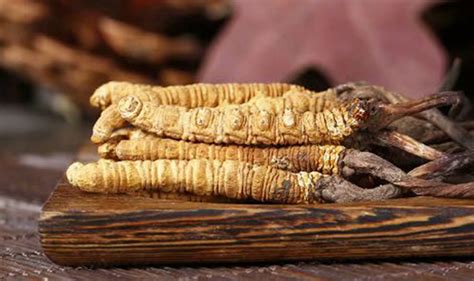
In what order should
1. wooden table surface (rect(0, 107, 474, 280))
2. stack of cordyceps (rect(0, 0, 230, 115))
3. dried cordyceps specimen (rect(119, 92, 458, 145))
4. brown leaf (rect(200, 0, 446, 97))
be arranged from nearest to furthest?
wooden table surface (rect(0, 107, 474, 280)) → dried cordyceps specimen (rect(119, 92, 458, 145)) → brown leaf (rect(200, 0, 446, 97)) → stack of cordyceps (rect(0, 0, 230, 115))

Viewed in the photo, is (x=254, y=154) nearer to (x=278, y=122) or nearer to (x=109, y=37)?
(x=278, y=122)

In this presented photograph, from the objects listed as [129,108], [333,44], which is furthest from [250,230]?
[333,44]

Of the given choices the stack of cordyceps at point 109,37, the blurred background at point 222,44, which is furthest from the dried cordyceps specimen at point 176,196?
the stack of cordyceps at point 109,37

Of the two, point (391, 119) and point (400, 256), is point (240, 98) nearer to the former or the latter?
point (391, 119)

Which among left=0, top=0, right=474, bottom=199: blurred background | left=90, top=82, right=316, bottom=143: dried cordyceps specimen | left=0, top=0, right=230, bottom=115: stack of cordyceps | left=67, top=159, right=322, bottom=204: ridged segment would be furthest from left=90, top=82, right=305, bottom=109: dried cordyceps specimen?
left=0, top=0, right=230, bottom=115: stack of cordyceps

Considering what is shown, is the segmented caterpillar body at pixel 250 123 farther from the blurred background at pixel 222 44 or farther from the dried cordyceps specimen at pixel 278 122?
the blurred background at pixel 222 44

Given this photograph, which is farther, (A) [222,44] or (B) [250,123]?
(A) [222,44]

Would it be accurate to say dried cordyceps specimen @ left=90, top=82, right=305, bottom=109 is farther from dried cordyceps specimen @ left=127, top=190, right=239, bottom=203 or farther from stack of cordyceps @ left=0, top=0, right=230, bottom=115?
stack of cordyceps @ left=0, top=0, right=230, bottom=115
